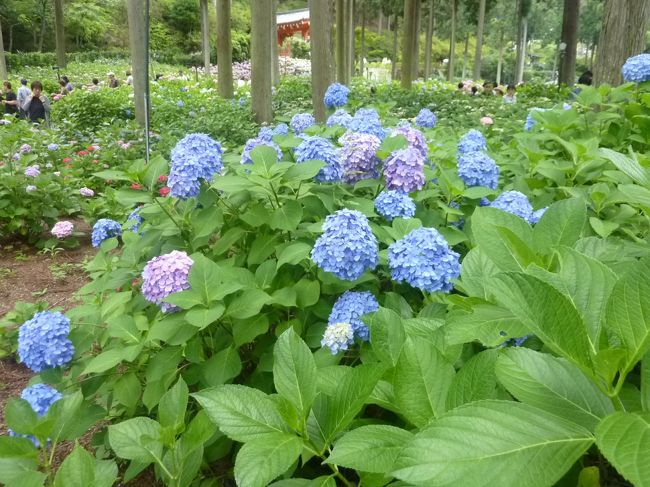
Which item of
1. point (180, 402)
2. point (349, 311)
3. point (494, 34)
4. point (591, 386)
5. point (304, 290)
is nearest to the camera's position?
point (591, 386)

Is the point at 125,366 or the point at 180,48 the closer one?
the point at 125,366

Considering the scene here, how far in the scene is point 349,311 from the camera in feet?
4.57

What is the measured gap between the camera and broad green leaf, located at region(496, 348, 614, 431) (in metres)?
0.67

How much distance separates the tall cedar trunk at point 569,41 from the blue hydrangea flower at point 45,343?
13875 mm

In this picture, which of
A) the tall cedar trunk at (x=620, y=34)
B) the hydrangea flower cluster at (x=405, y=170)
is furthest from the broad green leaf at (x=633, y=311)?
the tall cedar trunk at (x=620, y=34)

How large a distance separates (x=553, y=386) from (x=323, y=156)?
127cm

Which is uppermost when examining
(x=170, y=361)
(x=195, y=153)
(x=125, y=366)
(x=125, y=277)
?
(x=195, y=153)

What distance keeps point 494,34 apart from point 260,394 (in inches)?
2316

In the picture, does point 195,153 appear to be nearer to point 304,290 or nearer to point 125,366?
point 304,290

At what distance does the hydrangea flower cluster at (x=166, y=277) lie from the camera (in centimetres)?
154

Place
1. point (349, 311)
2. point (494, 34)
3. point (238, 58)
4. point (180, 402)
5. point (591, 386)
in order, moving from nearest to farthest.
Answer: point (591, 386) < point (180, 402) < point (349, 311) < point (238, 58) < point (494, 34)

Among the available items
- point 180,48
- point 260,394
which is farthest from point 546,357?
point 180,48

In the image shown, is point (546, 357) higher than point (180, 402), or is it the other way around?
point (546, 357)

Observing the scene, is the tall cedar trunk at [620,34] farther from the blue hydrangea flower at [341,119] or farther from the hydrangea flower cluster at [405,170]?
the hydrangea flower cluster at [405,170]
